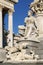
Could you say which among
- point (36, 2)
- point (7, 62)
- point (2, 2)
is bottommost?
point (7, 62)

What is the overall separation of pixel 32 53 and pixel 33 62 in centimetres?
119

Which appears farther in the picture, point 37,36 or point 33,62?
point 37,36

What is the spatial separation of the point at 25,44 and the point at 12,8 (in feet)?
117

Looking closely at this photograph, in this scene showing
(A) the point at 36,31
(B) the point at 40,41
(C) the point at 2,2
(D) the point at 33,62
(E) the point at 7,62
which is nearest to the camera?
(D) the point at 33,62

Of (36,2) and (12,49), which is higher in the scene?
(36,2)

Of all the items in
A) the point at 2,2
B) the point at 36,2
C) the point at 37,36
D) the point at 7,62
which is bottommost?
the point at 7,62

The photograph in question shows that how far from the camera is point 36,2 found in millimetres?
18016

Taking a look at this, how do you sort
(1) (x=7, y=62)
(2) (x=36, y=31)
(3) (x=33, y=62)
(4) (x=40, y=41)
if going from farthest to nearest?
(2) (x=36, y=31) → (4) (x=40, y=41) → (1) (x=7, y=62) → (3) (x=33, y=62)

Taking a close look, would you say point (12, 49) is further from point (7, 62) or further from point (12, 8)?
point (12, 8)

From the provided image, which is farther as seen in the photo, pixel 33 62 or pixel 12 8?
pixel 12 8

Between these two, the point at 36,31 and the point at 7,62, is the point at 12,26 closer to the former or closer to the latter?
the point at 36,31

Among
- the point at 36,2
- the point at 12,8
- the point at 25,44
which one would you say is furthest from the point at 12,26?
the point at 25,44

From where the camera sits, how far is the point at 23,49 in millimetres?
14148

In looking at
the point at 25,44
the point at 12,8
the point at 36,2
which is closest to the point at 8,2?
the point at 12,8
